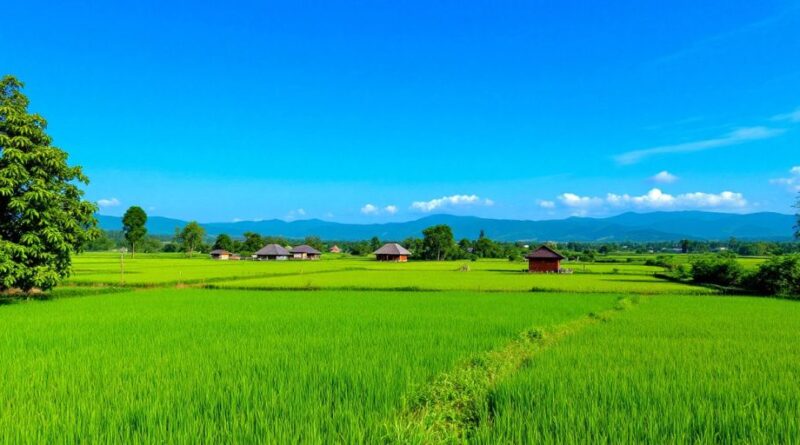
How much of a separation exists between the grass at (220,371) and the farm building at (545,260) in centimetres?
3556

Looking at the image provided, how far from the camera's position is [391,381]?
566 centimetres

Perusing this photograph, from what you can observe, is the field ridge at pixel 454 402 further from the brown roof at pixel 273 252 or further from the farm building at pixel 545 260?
the brown roof at pixel 273 252

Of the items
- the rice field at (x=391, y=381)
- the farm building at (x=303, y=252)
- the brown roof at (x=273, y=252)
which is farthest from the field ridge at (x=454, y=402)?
the farm building at (x=303, y=252)

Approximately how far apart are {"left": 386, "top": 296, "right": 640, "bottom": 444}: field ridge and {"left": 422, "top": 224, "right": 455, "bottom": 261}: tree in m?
80.4

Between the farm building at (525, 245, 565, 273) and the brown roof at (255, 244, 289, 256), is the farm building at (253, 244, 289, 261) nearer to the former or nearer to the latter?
the brown roof at (255, 244, 289, 256)

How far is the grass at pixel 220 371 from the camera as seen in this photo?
165 inches

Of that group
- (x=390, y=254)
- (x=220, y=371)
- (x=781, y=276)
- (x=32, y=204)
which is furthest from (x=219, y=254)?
(x=220, y=371)

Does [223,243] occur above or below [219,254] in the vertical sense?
above

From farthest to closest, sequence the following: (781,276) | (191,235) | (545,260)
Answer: (191,235) → (545,260) → (781,276)

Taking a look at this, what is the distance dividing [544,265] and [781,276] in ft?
76.3

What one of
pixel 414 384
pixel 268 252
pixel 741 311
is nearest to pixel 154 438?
pixel 414 384

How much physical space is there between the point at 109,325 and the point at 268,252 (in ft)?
261

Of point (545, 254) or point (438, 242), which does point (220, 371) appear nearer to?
point (545, 254)

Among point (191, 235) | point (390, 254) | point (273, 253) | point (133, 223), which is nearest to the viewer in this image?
point (133, 223)
